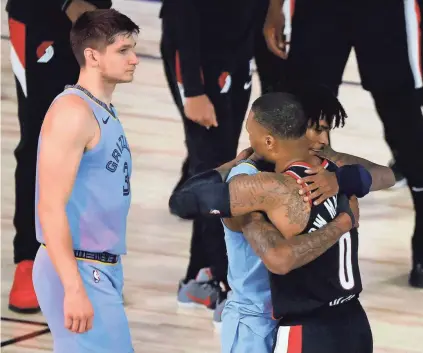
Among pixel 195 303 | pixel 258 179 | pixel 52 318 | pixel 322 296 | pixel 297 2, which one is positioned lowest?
pixel 195 303

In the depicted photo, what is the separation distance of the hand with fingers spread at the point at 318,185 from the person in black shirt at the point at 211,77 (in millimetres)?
1281

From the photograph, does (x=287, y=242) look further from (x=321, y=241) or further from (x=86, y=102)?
(x=86, y=102)

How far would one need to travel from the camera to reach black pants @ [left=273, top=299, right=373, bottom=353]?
104 inches

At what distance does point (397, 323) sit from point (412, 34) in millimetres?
1201

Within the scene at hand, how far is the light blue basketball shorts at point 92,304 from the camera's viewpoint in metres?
2.75

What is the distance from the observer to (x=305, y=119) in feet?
8.50

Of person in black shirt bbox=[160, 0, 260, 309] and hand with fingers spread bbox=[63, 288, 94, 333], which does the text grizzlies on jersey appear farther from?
person in black shirt bbox=[160, 0, 260, 309]

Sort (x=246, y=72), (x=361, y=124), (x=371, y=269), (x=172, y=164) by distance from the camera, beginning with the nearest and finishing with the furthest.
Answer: (x=246, y=72)
(x=371, y=269)
(x=172, y=164)
(x=361, y=124)

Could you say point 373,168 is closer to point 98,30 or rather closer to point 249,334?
point 249,334

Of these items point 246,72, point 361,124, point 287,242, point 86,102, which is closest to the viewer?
point 287,242

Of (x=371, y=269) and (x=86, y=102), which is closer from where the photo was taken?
(x=86, y=102)

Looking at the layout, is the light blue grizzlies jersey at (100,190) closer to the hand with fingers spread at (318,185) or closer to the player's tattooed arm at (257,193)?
the player's tattooed arm at (257,193)

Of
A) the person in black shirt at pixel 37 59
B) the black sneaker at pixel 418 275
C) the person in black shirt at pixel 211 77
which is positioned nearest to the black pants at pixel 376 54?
the person in black shirt at pixel 211 77

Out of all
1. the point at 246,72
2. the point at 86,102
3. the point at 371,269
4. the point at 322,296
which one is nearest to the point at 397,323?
the point at 371,269
